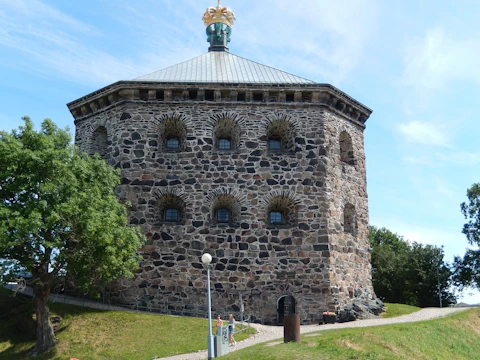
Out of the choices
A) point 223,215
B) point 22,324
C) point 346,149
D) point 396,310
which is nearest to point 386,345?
point 396,310

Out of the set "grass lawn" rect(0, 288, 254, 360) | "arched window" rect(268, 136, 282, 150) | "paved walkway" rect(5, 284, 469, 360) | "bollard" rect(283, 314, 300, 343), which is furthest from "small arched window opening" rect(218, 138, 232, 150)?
"bollard" rect(283, 314, 300, 343)

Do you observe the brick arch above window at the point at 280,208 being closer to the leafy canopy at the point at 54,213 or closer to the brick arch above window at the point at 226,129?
the brick arch above window at the point at 226,129

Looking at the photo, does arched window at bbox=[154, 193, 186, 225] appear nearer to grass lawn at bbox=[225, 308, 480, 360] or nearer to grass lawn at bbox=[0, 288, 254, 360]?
grass lawn at bbox=[0, 288, 254, 360]

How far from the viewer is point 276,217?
22516 millimetres

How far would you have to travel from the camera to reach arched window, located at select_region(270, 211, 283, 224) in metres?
22.4

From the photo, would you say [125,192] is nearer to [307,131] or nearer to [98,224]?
[98,224]

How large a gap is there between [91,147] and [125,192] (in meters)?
3.61

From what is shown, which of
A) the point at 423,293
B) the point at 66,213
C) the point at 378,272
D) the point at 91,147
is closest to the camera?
the point at 66,213

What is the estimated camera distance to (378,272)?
37156 millimetres

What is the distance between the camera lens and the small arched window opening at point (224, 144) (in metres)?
23.2

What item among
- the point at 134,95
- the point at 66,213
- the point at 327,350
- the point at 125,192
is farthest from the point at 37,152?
the point at 327,350

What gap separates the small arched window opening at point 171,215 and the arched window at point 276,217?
13.6ft

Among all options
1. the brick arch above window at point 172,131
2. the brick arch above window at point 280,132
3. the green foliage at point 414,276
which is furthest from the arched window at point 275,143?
the green foliage at point 414,276

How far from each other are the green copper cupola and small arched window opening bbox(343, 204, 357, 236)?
1149 centimetres
